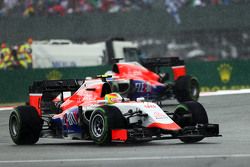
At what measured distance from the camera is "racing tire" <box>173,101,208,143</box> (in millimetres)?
13875

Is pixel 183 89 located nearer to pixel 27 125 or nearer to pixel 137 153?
pixel 27 125

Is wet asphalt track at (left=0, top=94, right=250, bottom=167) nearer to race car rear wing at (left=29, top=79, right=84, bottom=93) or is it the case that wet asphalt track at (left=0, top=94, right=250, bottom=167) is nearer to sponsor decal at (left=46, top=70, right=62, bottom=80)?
race car rear wing at (left=29, top=79, right=84, bottom=93)

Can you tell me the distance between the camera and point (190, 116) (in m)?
13.9

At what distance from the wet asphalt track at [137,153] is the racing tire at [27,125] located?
0.19 m

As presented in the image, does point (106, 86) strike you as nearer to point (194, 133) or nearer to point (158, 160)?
point (194, 133)

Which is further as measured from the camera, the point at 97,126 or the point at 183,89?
the point at 183,89

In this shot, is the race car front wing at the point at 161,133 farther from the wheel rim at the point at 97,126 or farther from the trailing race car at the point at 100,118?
the wheel rim at the point at 97,126

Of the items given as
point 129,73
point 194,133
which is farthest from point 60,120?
point 129,73

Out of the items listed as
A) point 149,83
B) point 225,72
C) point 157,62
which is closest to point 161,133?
point 149,83

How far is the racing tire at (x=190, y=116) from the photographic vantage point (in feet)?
45.5

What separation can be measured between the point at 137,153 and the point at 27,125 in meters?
3.46

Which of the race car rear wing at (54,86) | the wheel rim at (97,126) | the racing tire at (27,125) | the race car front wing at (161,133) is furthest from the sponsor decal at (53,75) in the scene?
the race car front wing at (161,133)

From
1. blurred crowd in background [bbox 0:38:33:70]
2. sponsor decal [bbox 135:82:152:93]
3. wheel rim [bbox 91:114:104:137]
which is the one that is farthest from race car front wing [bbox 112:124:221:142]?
blurred crowd in background [bbox 0:38:33:70]

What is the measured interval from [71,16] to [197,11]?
7.53m
